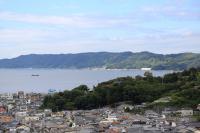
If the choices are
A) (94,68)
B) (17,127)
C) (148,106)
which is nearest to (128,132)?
(17,127)

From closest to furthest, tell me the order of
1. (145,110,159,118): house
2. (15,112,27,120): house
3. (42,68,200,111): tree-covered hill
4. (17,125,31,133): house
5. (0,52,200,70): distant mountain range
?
(17,125,31,133): house → (145,110,159,118): house → (15,112,27,120): house → (42,68,200,111): tree-covered hill → (0,52,200,70): distant mountain range

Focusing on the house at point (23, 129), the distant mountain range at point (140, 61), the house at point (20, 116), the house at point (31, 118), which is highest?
the distant mountain range at point (140, 61)

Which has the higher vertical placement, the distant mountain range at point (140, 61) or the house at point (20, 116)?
the distant mountain range at point (140, 61)

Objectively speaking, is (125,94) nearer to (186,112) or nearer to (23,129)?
(186,112)

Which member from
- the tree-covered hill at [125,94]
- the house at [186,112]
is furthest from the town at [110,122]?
the tree-covered hill at [125,94]

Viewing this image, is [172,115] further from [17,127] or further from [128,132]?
[17,127]

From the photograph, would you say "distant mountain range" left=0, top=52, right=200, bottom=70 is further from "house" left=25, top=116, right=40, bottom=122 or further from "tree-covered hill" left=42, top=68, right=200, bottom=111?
"house" left=25, top=116, right=40, bottom=122

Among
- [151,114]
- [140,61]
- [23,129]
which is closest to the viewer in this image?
[23,129]

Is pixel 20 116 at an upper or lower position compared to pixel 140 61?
lower

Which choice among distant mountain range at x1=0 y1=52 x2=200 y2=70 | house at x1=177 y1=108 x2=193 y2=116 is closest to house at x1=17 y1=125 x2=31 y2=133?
house at x1=177 y1=108 x2=193 y2=116

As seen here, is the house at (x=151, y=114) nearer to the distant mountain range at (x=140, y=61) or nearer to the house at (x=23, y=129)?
the house at (x=23, y=129)

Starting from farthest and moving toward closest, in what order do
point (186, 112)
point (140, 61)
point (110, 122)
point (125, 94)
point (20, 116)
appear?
point (140, 61) → point (125, 94) → point (20, 116) → point (186, 112) → point (110, 122)

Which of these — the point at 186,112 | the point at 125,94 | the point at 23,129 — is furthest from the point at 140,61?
the point at 23,129
